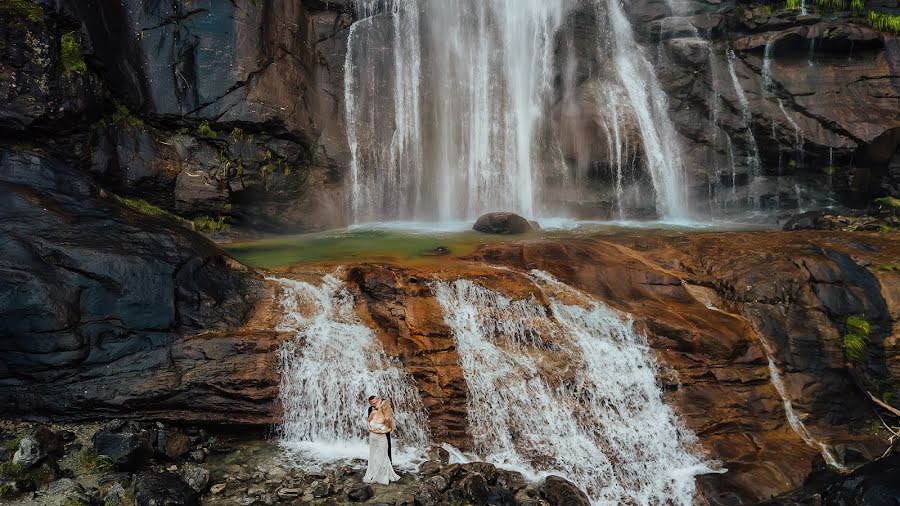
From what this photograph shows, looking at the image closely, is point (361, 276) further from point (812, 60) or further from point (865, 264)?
point (812, 60)

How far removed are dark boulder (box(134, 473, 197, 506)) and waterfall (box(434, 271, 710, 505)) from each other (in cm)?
406

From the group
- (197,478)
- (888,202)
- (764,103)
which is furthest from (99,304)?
(888,202)

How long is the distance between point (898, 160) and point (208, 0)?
23.2 metres

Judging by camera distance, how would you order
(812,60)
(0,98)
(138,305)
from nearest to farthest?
1. (138,305)
2. (0,98)
3. (812,60)

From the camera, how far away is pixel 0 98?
42.0 ft

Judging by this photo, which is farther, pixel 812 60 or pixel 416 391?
pixel 812 60

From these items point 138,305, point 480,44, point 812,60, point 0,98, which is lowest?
point 138,305

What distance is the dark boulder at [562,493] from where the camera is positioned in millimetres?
7320

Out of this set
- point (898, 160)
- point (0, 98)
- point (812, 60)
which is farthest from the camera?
point (812, 60)

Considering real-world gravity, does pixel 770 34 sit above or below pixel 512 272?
above

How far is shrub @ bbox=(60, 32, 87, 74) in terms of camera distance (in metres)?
14.1

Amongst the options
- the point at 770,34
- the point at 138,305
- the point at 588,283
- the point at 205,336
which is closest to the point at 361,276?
the point at 205,336

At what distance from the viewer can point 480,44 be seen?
2162cm

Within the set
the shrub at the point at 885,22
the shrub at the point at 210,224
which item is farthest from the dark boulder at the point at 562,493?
the shrub at the point at 885,22
